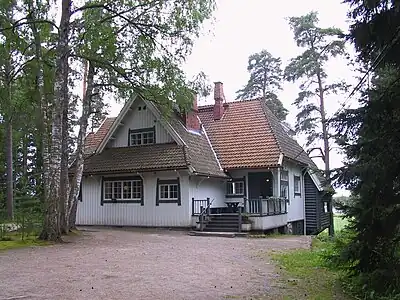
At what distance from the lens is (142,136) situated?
22.3 metres

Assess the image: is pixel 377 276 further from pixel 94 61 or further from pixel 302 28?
pixel 302 28

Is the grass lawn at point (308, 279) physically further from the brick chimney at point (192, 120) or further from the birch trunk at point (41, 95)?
the brick chimney at point (192, 120)

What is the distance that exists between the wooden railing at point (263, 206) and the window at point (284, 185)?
Answer: 88cm

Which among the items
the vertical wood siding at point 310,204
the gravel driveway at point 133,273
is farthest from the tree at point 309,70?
the gravel driveway at point 133,273

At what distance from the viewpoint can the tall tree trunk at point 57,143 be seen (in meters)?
14.0

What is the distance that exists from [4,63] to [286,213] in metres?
15.3

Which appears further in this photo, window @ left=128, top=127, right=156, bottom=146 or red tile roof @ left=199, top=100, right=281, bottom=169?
window @ left=128, top=127, right=156, bottom=146

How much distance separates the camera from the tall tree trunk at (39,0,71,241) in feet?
45.8

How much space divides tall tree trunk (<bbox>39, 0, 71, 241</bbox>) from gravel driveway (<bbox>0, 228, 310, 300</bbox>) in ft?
4.10

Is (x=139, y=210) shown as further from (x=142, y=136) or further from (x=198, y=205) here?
(x=142, y=136)

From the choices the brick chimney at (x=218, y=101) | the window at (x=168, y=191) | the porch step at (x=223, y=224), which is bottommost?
the porch step at (x=223, y=224)

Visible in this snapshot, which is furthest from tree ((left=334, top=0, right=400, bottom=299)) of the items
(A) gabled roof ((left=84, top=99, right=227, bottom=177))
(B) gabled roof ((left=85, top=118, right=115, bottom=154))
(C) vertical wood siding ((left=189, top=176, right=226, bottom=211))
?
(B) gabled roof ((left=85, top=118, right=115, bottom=154))

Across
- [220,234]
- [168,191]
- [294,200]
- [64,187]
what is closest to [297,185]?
[294,200]

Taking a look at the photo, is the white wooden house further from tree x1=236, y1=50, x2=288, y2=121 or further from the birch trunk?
tree x1=236, y1=50, x2=288, y2=121
